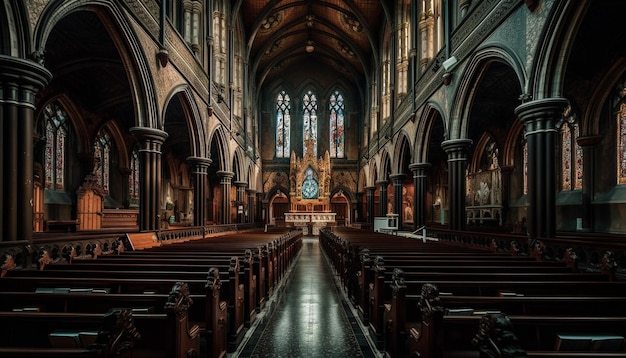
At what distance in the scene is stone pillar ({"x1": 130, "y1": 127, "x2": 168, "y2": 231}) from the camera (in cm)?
→ 984

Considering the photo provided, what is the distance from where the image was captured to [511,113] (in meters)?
14.9

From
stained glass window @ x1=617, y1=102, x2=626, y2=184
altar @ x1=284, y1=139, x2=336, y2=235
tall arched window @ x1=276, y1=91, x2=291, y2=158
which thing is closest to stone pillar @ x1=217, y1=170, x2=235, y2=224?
altar @ x1=284, y1=139, x2=336, y2=235

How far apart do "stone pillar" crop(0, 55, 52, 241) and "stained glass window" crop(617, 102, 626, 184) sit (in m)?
12.7

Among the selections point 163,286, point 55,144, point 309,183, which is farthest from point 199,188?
point 309,183

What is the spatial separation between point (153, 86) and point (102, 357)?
364 inches

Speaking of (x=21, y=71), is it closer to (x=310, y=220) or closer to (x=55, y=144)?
(x=55, y=144)

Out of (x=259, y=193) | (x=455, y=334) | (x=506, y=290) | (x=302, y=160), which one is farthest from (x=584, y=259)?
(x=259, y=193)

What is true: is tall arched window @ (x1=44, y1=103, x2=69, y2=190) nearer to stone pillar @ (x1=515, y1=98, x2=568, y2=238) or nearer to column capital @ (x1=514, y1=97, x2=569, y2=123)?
column capital @ (x1=514, y1=97, x2=569, y2=123)

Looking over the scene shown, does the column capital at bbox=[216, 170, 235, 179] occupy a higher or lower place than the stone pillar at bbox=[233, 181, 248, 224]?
higher

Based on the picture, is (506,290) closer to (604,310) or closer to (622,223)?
(604,310)

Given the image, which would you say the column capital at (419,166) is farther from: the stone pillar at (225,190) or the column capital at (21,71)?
the column capital at (21,71)

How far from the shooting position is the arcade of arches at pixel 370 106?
22.5 ft

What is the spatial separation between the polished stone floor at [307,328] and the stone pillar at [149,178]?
4256 mm

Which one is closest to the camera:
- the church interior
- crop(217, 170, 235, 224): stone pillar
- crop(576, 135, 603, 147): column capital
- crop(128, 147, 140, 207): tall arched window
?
the church interior
